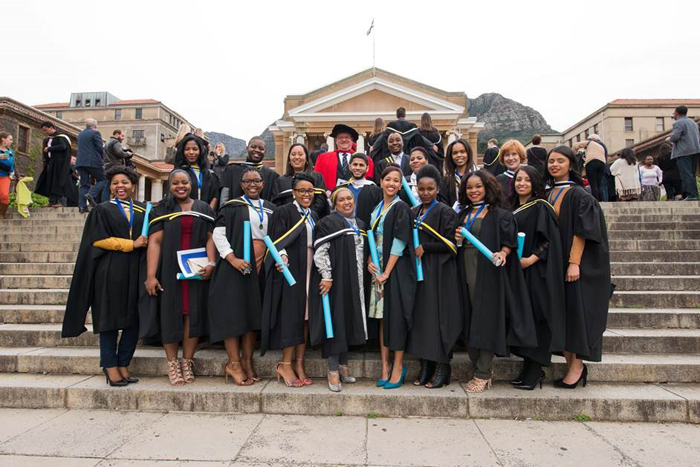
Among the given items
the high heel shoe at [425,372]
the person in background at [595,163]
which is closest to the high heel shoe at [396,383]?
the high heel shoe at [425,372]

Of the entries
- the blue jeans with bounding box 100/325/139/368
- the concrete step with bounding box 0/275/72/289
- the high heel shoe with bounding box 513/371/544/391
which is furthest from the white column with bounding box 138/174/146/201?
the high heel shoe with bounding box 513/371/544/391

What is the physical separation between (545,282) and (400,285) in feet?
4.62

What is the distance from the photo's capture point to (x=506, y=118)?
102 meters

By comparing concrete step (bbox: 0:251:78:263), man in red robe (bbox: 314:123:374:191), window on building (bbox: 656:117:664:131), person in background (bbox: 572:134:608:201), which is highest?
window on building (bbox: 656:117:664:131)

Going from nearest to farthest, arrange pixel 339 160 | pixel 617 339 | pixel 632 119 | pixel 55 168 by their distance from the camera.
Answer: pixel 617 339 → pixel 339 160 → pixel 55 168 → pixel 632 119

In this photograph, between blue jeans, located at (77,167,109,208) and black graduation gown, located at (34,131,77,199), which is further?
black graduation gown, located at (34,131,77,199)

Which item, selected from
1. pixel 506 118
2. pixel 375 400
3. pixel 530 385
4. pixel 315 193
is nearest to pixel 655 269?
pixel 530 385

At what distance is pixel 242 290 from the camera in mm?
4164

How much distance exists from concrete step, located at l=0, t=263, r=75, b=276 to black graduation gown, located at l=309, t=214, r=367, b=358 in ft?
16.5

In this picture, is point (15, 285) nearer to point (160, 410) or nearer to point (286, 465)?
point (160, 410)

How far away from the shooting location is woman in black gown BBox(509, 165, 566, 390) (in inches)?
155

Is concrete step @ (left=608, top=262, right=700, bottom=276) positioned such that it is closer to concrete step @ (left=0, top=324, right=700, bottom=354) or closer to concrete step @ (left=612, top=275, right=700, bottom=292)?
concrete step @ (left=612, top=275, right=700, bottom=292)

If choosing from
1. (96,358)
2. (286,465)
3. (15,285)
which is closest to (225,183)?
(96,358)

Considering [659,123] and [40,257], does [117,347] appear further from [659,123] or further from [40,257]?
[659,123]
